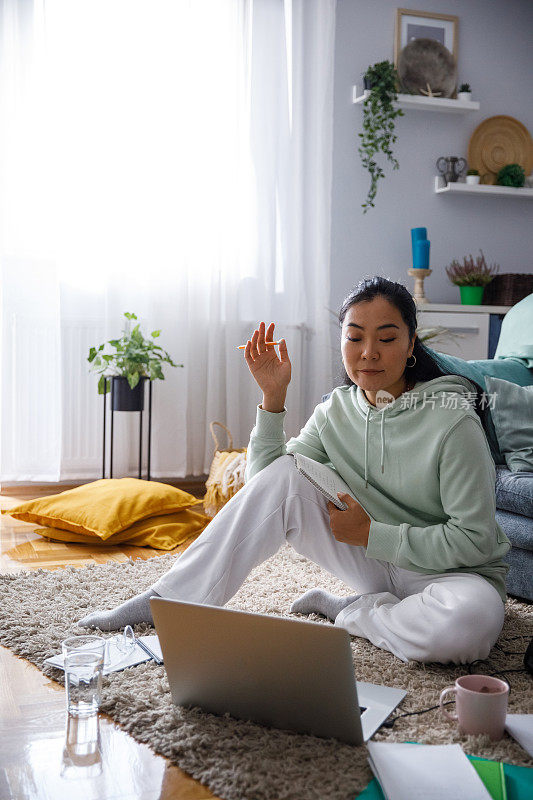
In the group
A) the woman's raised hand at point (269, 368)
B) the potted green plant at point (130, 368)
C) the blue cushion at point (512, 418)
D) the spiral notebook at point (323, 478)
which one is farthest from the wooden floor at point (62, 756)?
the potted green plant at point (130, 368)

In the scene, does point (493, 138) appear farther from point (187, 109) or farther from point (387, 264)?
point (187, 109)

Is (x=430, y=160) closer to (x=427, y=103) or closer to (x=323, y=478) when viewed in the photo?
(x=427, y=103)

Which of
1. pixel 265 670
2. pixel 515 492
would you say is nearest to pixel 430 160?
pixel 515 492

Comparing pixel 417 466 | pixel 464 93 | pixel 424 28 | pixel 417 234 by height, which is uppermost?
pixel 424 28

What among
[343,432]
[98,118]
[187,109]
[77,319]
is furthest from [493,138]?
[343,432]

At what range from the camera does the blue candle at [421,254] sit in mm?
3854

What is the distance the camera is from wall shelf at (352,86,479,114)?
393 cm

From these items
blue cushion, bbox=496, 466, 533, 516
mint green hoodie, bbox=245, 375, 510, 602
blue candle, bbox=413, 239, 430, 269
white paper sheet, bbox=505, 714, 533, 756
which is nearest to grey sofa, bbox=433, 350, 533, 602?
blue cushion, bbox=496, 466, 533, 516

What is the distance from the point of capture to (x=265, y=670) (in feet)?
4.32

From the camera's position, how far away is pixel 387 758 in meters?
1.25

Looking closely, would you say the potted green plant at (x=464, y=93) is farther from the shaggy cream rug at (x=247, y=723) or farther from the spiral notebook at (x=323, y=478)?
the spiral notebook at (x=323, y=478)

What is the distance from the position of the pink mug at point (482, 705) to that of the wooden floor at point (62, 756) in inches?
17.2

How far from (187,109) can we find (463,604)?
9.26 feet

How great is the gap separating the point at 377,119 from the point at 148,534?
241 centimetres
